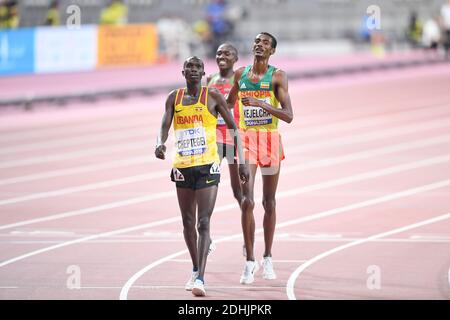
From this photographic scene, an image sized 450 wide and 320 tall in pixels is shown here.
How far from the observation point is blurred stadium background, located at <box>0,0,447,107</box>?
29406 millimetres

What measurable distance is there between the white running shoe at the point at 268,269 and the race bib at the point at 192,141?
4.38 ft

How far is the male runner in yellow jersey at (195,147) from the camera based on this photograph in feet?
32.1

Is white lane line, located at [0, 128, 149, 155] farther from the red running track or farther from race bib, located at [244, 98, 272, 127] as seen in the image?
race bib, located at [244, 98, 272, 127]

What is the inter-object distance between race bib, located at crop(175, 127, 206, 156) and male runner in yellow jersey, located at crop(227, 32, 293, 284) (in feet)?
2.39

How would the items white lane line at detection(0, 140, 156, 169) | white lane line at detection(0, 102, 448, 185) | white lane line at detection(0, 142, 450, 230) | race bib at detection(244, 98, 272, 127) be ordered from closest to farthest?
race bib at detection(244, 98, 272, 127) < white lane line at detection(0, 142, 450, 230) < white lane line at detection(0, 102, 448, 185) < white lane line at detection(0, 140, 156, 169)

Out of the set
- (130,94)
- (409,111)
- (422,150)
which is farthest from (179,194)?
(130,94)

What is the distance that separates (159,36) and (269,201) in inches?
1088

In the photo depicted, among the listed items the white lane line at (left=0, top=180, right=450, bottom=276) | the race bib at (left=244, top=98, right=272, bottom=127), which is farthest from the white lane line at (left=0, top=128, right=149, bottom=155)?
the race bib at (left=244, top=98, right=272, bottom=127)

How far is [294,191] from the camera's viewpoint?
1609 cm

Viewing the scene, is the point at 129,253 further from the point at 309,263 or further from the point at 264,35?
the point at 264,35

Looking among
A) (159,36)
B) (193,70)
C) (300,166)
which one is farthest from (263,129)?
(159,36)

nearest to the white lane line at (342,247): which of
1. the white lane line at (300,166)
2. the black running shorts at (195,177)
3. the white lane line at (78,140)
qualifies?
the black running shorts at (195,177)

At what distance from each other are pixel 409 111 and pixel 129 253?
50.1 ft

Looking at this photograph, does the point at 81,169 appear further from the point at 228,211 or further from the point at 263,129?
the point at 263,129
